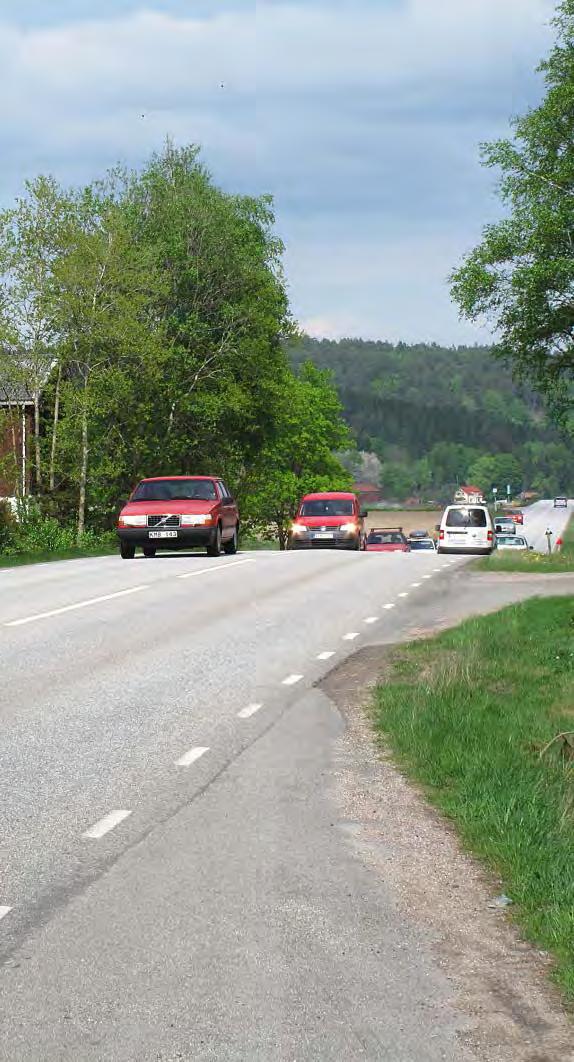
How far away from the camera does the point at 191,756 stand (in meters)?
7.96

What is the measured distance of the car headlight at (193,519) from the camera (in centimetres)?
2705

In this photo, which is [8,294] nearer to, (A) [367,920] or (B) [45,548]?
(B) [45,548]

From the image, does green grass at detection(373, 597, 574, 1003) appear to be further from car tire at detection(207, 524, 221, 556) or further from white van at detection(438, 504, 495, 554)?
white van at detection(438, 504, 495, 554)

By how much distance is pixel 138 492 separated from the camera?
93.4ft

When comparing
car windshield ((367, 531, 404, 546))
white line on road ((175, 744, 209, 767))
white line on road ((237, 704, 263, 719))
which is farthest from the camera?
car windshield ((367, 531, 404, 546))

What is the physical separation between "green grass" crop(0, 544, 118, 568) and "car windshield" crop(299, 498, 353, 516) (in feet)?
21.2

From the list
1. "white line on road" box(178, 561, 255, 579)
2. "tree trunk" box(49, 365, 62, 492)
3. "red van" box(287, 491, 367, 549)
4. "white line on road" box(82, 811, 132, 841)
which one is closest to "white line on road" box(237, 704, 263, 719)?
"white line on road" box(82, 811, 132, 841)

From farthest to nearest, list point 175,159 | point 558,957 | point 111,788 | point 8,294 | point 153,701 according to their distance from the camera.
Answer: point 175,159 < point 8,294 < point 153,701 < point 111,788 < point 558,957

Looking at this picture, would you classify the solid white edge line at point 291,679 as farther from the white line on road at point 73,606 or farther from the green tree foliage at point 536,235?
the green tree foliage at point 536,235

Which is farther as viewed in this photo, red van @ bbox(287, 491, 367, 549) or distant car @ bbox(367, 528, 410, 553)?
distant car @ bbox(367, 528, 410, 553)

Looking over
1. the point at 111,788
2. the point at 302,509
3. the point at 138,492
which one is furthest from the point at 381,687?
the point at 302,509

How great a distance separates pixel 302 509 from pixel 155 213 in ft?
53.0

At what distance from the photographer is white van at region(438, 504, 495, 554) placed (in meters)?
41.6

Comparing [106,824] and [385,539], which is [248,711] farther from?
[385,539]
